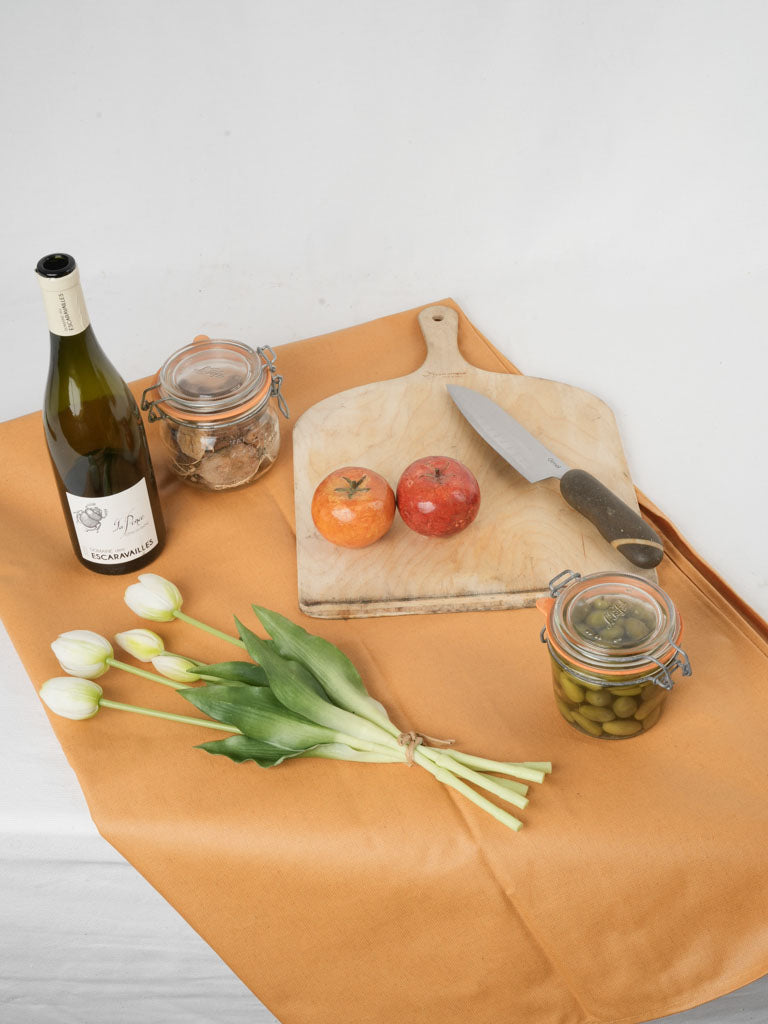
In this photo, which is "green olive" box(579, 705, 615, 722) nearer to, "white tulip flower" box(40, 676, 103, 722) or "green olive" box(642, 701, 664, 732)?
"green olive" box(642, 701, 664, 732)

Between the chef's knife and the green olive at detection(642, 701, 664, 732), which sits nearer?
the green olive at detection(642, 701, 664, 732)

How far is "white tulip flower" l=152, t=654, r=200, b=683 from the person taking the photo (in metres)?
1.20

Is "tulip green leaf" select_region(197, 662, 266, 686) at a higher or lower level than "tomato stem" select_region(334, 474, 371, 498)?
lower

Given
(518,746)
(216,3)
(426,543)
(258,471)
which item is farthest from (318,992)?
(216,3)

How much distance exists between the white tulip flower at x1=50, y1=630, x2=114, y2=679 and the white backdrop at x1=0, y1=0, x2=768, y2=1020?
67cm

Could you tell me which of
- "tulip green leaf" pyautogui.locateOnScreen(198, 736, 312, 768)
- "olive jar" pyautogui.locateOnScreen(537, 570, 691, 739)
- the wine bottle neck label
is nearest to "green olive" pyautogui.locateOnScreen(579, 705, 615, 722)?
"olive jar" pyautogui.locateOnScreen(537, 570, 691, 739)

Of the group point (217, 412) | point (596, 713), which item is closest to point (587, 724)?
point (596, 713)

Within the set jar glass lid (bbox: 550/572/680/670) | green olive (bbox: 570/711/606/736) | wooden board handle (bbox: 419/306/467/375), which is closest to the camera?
jar glass lid (bbox: 550/572/680/670)

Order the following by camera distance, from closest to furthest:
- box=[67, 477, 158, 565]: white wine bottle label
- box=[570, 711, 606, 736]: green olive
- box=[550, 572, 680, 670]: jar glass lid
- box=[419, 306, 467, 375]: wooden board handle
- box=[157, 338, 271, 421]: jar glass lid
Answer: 1. box=[550, 572, 680, 670]: jar glass lid
2. box=[570, 711, 606, 736]: green olive
3. box=[67, 477, 158, 565]: white wine bottle label
4. box=[157, 338, 271, 421]: jar glass lid
5. box=[419, 306, 467, 375]: wooden board handle

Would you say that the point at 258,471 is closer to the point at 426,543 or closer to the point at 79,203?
the point at 426,543

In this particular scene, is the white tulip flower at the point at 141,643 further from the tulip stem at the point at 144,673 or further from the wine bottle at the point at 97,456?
the wine bottle at the point at 97,456

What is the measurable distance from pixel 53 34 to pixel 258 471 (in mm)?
904

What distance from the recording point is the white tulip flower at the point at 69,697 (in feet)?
3.88

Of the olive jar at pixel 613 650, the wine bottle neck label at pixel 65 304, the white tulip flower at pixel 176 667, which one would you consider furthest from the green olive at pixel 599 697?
the wine bottle neck label at pixel 65 304
